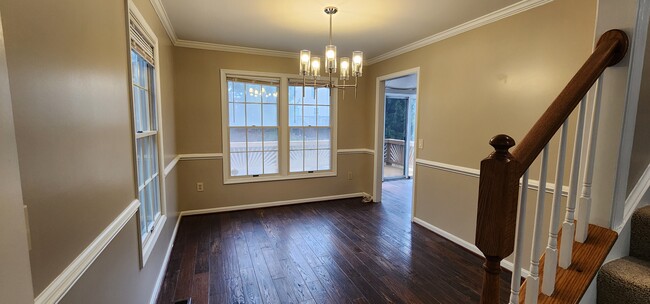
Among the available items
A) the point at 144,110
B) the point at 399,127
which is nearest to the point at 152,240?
the point at 144,110

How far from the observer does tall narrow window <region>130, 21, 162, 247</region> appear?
1.91 metres

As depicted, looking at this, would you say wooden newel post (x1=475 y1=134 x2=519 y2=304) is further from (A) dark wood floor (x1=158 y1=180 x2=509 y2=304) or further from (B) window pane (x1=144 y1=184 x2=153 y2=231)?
(B) window pane (x1=144 y1=184 x2=153 y2=231)

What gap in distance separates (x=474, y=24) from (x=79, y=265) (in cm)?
347

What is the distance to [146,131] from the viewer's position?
223 centimetres

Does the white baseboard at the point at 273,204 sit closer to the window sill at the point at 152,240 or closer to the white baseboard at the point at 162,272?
the white baseboard at the point at 162,272

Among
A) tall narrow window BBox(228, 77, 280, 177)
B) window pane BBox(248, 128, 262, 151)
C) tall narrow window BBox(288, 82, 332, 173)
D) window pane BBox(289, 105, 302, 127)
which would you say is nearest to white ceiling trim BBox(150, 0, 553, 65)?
tall narrow window BBox(228, 77, 280, 177)

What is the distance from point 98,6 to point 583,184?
2182 mm

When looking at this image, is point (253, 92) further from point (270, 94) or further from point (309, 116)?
point (309, 116)

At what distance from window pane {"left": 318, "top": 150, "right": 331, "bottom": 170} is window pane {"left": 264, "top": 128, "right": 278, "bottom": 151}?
0.77 m

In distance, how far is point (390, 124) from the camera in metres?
8.39

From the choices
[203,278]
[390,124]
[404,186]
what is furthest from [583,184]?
[390,124]

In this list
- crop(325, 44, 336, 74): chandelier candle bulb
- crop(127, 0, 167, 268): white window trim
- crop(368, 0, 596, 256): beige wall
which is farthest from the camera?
crop(325, 44, 336, 74): chandelier candle bulb

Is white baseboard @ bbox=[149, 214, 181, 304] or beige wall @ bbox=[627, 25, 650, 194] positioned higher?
beige wall @ bbox=[627, 25, 650, 194]

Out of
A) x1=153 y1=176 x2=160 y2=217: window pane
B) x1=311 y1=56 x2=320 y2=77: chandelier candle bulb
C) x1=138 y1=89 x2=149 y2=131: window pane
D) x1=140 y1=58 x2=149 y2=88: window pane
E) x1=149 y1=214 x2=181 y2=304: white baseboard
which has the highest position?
x1=311 y1=56 x2=320 y2=77: chandelier candle bulb
